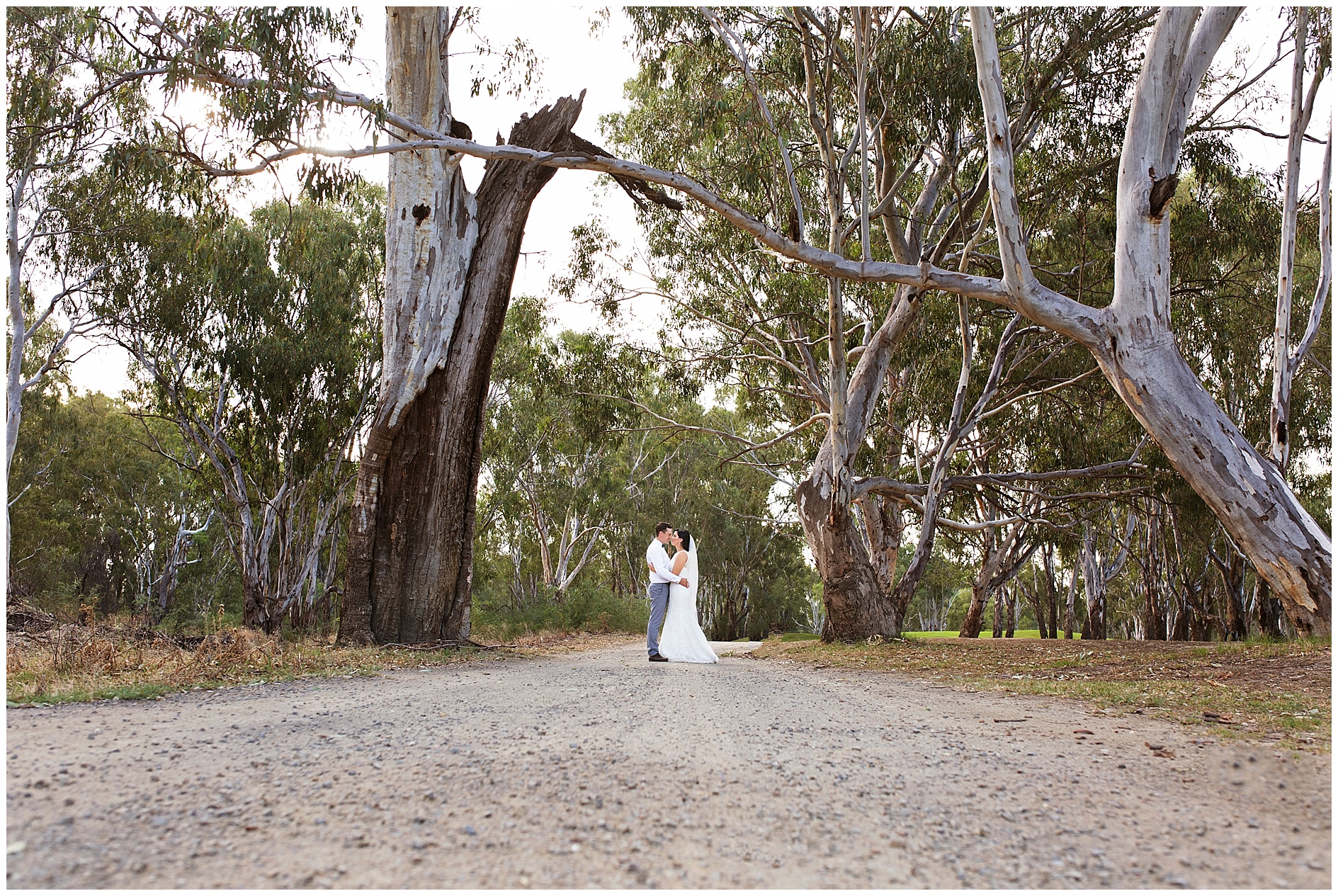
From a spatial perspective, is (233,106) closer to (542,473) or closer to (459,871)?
(459,871)

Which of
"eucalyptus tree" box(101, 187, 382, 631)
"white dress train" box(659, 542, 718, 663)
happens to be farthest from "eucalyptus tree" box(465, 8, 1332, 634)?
"eucalyptus tree" box(101, 187, 382, 631)

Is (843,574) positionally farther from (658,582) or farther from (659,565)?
(659,565)

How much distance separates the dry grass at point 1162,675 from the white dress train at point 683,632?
1.29 metres

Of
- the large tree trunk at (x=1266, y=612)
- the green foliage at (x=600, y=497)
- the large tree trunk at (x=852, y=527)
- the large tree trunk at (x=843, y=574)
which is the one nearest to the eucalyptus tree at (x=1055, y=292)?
the large tree trunk at (x=852, y=527)

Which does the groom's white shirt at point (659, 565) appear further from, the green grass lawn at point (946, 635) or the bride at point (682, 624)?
the green grass lawn at point (946, 635)

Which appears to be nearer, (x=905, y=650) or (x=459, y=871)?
(x=459, y=871)

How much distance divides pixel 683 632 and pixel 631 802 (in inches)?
259

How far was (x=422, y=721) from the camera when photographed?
3451 millimetres

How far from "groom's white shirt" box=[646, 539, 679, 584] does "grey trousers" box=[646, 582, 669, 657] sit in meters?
0.07

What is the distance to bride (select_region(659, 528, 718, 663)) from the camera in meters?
8.62

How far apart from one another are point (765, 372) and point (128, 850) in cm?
1461

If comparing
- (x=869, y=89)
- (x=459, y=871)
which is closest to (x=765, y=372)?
(x=869, y=89)

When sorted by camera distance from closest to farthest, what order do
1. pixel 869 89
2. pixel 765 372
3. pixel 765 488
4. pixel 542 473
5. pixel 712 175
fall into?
pixel 869 89, pixel 712 175, pixel 765 372, pixel 542 473, pixel 765 488

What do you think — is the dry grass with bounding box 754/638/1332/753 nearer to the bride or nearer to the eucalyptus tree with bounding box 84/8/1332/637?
the eucalyptus tree with bounding box 84/8/1332/637
